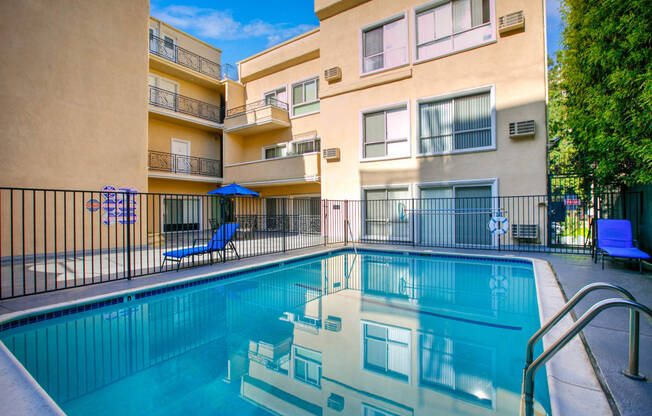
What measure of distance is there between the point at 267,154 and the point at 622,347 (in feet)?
53.7

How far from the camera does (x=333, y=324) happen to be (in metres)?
4.35

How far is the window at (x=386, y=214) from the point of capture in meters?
11.5

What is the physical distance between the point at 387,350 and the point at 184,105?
673 inches

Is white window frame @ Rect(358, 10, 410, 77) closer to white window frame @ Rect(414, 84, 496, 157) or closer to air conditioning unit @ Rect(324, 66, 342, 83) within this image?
air conditioning unit @ Rect(324, 66, 342, 83)

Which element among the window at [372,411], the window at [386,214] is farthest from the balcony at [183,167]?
the window at [372,411]

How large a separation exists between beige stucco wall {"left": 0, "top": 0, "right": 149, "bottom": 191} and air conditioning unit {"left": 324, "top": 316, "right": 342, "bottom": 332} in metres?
9.22

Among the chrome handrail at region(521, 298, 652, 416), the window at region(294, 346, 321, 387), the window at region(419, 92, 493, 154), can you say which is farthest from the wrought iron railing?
the chrome handrail at region(521, 298, 652, 416)

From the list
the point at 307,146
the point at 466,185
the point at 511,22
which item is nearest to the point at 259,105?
the point at 307,146

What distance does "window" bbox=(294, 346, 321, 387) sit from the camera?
117 inches

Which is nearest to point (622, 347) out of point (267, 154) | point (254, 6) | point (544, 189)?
point (544, 189)

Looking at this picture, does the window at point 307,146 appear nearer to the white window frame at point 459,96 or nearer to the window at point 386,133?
the window at point 386,133

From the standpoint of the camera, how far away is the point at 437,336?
3.87 m

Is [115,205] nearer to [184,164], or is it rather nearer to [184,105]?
[184,164]

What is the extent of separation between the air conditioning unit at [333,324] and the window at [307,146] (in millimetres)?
11792
